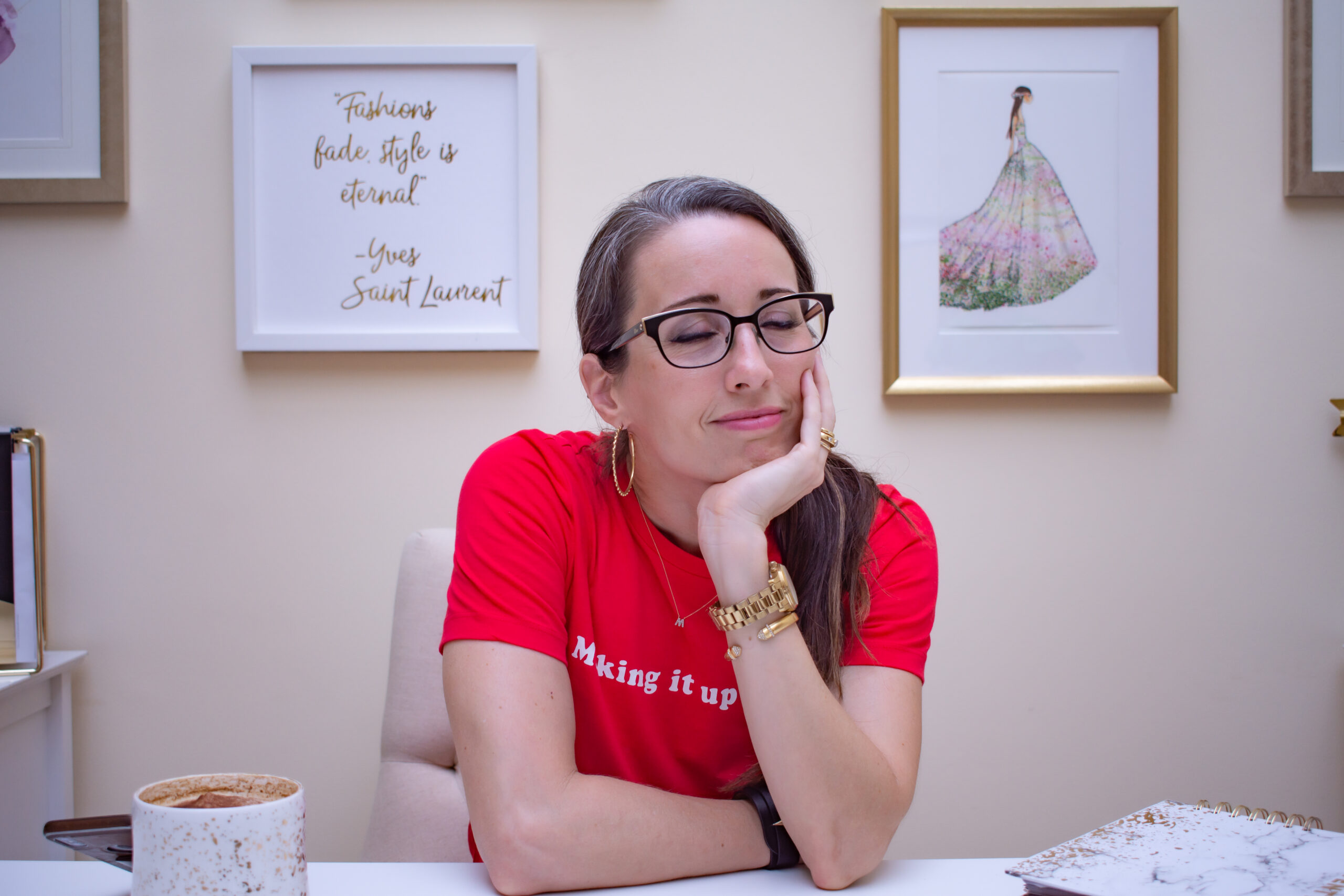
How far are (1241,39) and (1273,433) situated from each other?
744 mm

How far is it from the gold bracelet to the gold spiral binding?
37cm

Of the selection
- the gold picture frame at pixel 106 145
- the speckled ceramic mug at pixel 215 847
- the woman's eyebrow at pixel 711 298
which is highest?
the gold picture frame at pixel 106 145

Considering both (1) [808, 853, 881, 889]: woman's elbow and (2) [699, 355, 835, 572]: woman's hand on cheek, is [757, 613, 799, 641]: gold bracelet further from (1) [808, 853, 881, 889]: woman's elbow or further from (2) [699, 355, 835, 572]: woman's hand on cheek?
(1) [808, 853, 881, 889]: woman's elbow

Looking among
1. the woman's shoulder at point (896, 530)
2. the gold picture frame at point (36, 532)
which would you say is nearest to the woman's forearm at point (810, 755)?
the woman's shoulder at point (896, 530)

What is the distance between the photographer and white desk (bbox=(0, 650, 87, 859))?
4.87ft

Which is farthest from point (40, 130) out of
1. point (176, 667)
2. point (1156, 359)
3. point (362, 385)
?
point (1156, 359)

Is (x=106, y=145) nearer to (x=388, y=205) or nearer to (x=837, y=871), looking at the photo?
(x=388, y=205)

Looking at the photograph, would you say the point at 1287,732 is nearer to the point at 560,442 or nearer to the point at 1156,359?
the point at 1156,359

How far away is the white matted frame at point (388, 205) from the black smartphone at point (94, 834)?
3.51ft

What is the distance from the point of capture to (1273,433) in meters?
1.67

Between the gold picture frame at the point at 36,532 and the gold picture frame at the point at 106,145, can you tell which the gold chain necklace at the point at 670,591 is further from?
the gold picture frame at the point at 106,145

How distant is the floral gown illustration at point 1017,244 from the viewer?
1643mm

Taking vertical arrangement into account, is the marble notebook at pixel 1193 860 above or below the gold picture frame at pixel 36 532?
below

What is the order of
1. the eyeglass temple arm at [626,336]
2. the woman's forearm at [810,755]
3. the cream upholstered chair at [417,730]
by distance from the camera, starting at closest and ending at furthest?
1. the woman's forearm at [810,755]
2. the eyeglass temple arm at [626,336]
3. the cream upholstered chair at [417,730]
